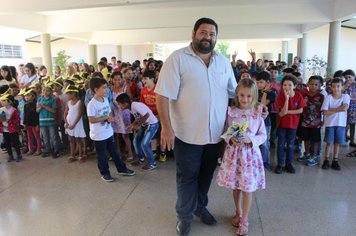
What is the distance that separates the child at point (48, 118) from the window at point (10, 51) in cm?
1960

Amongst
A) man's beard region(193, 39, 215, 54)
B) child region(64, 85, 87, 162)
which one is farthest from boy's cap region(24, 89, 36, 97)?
man's beard region(193, 39, 215, 54)

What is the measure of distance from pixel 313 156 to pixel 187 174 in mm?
3002

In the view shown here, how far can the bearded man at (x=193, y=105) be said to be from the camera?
2686 mm

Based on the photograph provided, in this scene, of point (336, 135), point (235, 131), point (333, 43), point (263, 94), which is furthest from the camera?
point (333, 43)

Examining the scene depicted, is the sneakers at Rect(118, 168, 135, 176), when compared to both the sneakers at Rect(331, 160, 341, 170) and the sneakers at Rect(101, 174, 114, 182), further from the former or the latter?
the sneakers at Rect(331, 160, 341, 170)

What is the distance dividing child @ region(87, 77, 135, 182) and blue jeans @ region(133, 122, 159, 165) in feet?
1.72

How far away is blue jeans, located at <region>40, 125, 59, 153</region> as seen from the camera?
5652 millimetres

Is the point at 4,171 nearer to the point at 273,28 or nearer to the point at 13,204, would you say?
the point at 13,204

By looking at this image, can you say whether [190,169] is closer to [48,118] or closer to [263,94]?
[263,94]

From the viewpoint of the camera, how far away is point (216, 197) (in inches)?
150

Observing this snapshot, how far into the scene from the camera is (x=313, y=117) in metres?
4.86

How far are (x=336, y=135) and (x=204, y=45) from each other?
315 cm

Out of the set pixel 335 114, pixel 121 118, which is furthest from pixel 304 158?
pixel 121 118

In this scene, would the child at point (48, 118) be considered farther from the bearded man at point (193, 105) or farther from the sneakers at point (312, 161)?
the sneakers at point (312, 161)
